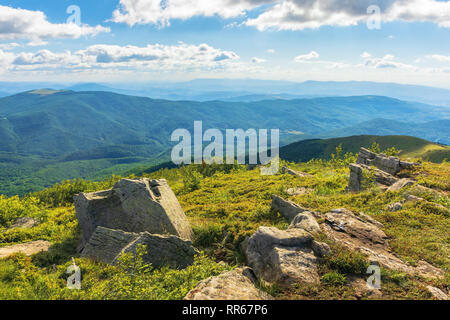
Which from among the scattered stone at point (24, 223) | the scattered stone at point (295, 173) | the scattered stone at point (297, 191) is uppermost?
the scattered stone at point (297, 191)

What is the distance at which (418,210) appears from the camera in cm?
1455

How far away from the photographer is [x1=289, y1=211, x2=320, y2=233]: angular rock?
11.9 meters

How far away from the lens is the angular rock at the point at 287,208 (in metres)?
15.4

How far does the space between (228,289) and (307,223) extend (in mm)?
6149

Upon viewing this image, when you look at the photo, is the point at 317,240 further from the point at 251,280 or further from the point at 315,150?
the point at 315,150

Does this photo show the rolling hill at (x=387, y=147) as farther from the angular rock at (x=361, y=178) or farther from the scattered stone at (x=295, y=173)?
the angular rock at (x=361, y=178)

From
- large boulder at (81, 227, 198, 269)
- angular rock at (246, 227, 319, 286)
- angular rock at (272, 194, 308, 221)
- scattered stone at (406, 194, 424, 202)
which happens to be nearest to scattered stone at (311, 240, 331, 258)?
angular rock at (246, 227, 319, 286)

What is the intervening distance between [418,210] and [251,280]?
1186cm

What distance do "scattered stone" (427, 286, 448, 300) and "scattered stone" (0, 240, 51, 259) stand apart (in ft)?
58.8

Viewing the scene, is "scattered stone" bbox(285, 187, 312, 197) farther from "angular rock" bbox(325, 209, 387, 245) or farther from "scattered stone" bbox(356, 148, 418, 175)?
"angular rock" bbox(325, 209, 387, 245)

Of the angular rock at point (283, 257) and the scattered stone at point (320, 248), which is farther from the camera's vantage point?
the scattered stone at point (320, 248)

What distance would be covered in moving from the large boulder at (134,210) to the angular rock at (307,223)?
20.3 feet

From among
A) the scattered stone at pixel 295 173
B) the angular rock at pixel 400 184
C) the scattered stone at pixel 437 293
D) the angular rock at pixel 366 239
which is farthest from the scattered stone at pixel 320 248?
the scattered stone at pixel 295 173
